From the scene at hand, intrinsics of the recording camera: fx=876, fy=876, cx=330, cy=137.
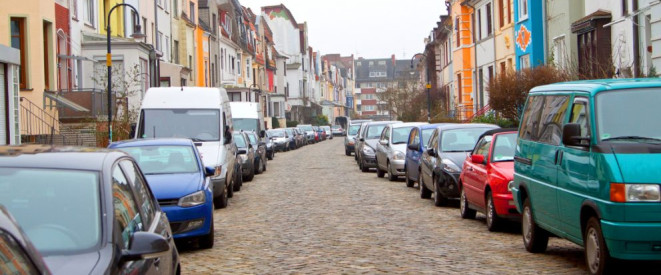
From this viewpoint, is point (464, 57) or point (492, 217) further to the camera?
point (464, 57)

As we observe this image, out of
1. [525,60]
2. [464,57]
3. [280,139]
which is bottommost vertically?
[280,139]

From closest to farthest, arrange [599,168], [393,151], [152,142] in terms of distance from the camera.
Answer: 1. [599,168]
2. [152,142]
3. [393,151]

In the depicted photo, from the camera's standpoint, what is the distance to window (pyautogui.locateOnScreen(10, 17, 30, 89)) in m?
25.1

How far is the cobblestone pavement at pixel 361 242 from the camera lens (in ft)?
31.2

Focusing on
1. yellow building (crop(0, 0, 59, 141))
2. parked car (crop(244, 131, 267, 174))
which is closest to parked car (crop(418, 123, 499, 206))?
parked car (crop(244, 131, 267, 174))

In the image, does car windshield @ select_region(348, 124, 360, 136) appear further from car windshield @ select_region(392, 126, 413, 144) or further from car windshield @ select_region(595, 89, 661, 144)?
car windshield @ select_region(595, 89, 661, 144)

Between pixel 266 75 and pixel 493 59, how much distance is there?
5118 centimetres

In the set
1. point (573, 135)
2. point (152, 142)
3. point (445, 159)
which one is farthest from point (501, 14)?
point (573, 135)

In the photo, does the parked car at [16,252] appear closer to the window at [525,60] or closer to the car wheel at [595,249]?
the car wheel at [595,249]

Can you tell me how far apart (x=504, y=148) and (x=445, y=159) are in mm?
2938

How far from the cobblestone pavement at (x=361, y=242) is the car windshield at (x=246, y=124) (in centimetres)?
1573

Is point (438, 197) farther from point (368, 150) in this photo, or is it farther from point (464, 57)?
point (464, 57)

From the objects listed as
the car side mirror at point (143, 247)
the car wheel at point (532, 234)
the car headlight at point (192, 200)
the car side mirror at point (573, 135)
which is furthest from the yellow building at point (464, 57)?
the car side mirror at point (143, 247)

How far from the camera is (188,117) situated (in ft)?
64.8
